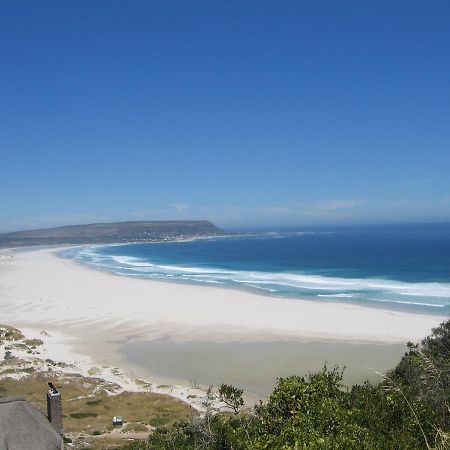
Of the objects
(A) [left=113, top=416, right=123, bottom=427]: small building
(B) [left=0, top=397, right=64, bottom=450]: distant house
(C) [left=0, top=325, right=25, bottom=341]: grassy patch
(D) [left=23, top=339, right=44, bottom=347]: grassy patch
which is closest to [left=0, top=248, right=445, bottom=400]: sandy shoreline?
(D) [left=23, top=339, right=44, bottom=347]: grassy patch

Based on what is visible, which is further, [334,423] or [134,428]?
[134,428]

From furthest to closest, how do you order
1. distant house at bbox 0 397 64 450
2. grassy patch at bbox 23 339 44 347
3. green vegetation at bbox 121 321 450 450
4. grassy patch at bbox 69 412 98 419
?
1. grassy patch at bbox 23 339 44 347
2. grassy patch at bbox 69 412 98 419
3. distant house at bbox 0 397 64 450
4. green vegetation at bbox 121 321 450 450

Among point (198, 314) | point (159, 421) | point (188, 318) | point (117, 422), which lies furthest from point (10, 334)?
point (159, 421)

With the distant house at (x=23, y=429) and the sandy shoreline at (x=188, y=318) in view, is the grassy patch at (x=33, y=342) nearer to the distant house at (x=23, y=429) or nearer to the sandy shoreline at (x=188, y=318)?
the sandy shoreline at (x=188, y=318)

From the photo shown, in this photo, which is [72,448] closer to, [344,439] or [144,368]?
[144,368]

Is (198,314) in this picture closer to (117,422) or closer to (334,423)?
(117,422)

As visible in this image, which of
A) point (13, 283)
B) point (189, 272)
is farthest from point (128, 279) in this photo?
point (13, 283)

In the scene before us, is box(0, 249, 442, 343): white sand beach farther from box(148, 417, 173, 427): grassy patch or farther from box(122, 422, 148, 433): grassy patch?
box(122, 422, 148, 433): grassy patch

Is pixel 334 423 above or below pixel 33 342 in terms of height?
above
